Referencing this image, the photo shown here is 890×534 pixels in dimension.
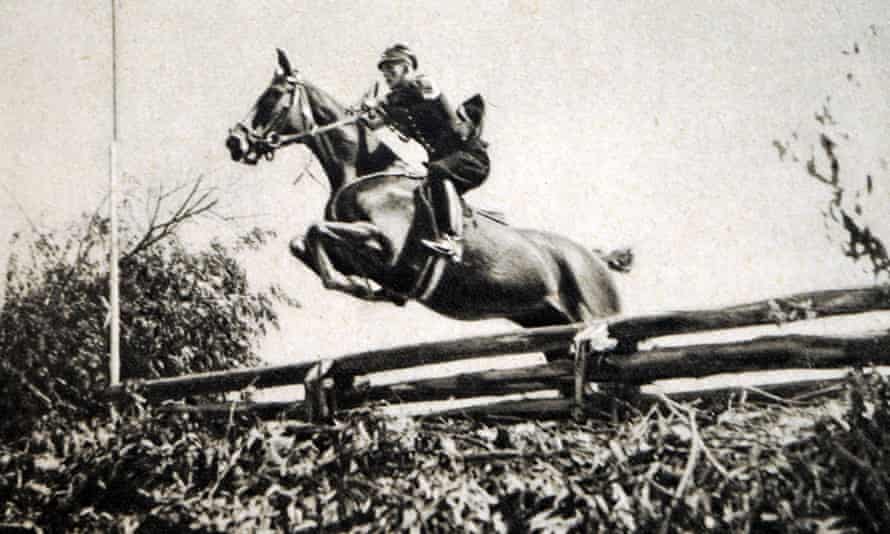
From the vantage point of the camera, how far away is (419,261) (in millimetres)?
6492

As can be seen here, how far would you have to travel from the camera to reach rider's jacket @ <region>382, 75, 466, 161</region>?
631cm

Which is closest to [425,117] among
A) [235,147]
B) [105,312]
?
[235,147]

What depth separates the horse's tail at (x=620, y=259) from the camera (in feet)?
18.3

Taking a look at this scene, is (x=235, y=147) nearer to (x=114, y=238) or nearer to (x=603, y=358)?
(x=114, y=238)

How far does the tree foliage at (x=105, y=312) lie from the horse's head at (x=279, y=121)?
121 centimetres

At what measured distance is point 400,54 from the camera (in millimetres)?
6406

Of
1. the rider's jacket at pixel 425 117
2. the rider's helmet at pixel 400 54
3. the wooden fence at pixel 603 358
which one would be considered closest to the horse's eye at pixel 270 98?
the rider's jacket at pixel 425 117

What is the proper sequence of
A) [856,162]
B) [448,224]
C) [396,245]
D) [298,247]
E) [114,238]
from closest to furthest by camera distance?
[856,162] → [448,224] → [396,245] → [298,247] → [114,238]

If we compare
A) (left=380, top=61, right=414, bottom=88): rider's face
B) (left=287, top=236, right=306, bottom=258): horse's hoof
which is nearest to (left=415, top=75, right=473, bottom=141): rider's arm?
(left=380, top=61, right=414, bottom=88): rider's face

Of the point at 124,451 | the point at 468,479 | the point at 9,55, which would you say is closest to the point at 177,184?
the point at 9,55

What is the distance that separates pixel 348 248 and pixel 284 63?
136cm

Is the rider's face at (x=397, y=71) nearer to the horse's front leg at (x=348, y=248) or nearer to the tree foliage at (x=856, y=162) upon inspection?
the horse's front leg at (x=348, y=248)

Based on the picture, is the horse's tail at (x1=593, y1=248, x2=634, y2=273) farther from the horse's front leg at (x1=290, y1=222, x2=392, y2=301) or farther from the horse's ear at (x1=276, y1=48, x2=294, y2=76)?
the horse's ear at (x1=276, y1=48, x2=294, y2=76)

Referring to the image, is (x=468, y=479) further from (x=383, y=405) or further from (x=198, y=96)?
(x=198, y=96)
